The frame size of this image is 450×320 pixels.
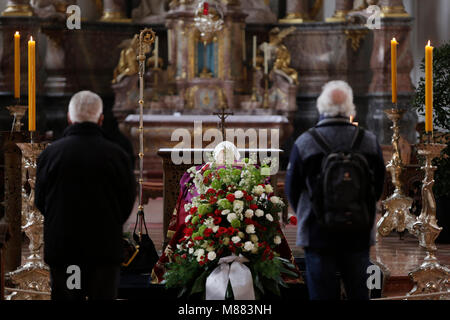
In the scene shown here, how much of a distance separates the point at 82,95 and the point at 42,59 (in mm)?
11007

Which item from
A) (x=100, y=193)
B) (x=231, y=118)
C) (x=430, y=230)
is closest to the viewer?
Answer: (x=100, y=193)

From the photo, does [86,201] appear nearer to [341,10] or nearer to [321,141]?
[321,141]

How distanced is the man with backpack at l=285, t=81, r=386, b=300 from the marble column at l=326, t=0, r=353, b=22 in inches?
418

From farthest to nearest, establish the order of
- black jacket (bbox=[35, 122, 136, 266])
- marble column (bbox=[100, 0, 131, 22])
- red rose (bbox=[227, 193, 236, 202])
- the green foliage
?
1. marble column (bbox=[100, 0, 131, 22])
2. the green foliage
3. red rose (bbox=[227, 193, 236, 202])
4. black jacket (bbox=[35, 122, 136, 266])

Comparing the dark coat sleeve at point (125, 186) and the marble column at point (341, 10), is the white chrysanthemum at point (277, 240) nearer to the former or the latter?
the dark coat sleeve at point (125, 186)

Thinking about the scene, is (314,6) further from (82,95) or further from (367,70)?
(82,95)

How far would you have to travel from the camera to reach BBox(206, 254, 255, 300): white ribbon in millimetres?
5354

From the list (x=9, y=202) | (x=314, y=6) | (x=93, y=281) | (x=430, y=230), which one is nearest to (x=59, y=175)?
(x=93, y=281)

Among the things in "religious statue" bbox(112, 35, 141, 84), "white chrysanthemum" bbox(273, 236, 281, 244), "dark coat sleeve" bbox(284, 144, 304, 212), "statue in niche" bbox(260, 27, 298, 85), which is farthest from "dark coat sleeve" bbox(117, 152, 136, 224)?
"statue in niche" bbox(260, 27, 298, 85)

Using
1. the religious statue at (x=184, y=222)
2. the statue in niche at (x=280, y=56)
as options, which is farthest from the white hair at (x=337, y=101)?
the statue in niche at (x=280, y=56)

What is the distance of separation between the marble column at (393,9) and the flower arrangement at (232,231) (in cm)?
884

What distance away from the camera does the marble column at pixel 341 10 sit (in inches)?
579

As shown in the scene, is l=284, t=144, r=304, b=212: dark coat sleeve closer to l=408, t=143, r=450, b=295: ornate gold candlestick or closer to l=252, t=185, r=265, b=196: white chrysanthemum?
l=252, t=185, r=265, b=196: white chrysanthemum

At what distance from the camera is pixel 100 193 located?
413 cm
